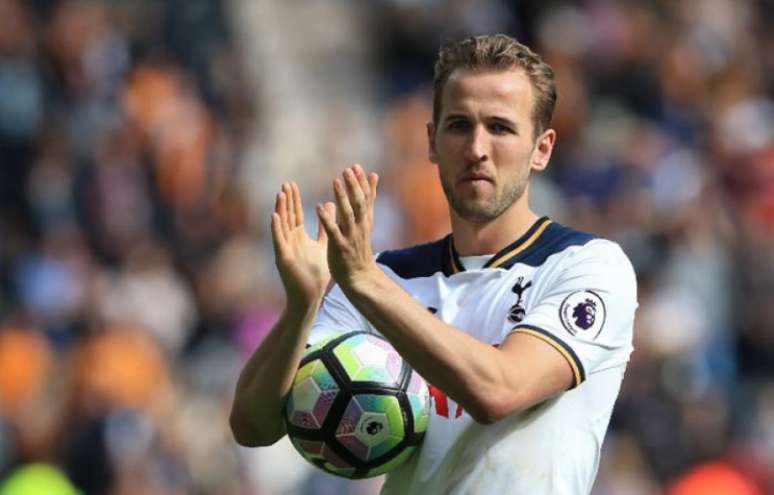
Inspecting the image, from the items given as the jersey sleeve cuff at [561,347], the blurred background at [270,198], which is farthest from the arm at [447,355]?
the blurred background at [270,198]

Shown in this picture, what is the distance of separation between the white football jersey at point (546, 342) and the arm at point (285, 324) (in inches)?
17.2

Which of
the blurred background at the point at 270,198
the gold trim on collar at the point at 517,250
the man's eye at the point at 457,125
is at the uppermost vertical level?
the man's eye at the point at 457,125

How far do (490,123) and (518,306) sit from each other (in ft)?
1.87

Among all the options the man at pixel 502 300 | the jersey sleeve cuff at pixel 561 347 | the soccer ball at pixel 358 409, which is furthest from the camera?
the soccer ball at pixel 358 409

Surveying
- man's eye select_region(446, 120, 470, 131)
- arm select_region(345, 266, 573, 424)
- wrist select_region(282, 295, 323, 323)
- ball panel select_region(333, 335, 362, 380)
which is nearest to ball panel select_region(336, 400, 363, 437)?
ball panel select_region(333, 335, 362, 380)

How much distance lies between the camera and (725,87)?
583 inches

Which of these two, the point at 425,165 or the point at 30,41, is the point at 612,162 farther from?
the point at 30,41

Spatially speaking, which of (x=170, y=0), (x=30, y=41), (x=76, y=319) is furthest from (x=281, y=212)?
(x=170, y=0)

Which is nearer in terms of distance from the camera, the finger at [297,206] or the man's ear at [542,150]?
the finger at [297,206]

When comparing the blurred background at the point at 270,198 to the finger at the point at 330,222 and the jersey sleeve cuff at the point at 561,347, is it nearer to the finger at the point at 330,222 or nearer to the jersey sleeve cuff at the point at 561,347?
the jersey sleeve cuff at the point at 561,347

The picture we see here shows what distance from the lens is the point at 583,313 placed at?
16.9ft

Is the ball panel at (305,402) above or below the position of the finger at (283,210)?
below

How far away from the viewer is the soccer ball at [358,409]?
17.3 ft

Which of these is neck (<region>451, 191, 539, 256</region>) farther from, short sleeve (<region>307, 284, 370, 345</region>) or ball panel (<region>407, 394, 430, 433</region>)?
ball panel (<region>407, 394, 430, 433</region>)
